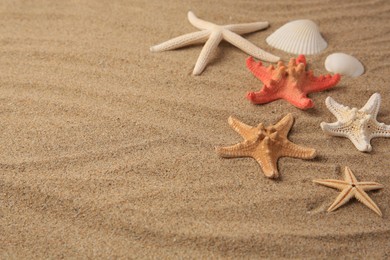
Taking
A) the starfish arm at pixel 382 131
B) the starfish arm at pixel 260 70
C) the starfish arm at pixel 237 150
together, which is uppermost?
the starfish arm at pixel 260 70

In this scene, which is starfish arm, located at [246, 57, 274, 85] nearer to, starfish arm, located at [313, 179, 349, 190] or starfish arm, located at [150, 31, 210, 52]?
starfish arm, located at [150, 31, 210, 52]

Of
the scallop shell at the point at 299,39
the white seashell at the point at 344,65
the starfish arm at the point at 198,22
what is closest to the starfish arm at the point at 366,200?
the white seashell at the point at 344,65

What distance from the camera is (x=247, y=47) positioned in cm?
296

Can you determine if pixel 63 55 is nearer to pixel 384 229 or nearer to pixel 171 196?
pixel 171 196

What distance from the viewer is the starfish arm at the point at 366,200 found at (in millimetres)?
2025

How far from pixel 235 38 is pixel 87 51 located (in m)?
1.04

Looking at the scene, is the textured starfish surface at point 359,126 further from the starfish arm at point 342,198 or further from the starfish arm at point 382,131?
the starfish arm at point 342,198

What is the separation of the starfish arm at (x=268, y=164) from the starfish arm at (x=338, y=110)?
1.72ft

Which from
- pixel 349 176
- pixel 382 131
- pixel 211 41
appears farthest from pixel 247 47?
pixel 349 176

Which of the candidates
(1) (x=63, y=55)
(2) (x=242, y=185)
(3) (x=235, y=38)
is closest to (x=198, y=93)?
(3) (x=235, y=38)

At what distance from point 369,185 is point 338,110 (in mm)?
551

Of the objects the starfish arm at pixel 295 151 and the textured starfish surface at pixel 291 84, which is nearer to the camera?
the starfish arm at pixel 295 151

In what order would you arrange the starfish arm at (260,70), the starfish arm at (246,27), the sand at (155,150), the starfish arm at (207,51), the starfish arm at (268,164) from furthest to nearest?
the starfish arm at (246,27)
the starfish arm at (207,51)
the starfish arm at (260,70)
the starfish arm at (268,164)
the sand at (155,150)

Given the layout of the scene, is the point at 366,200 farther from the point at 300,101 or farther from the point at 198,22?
the point at 198,22
